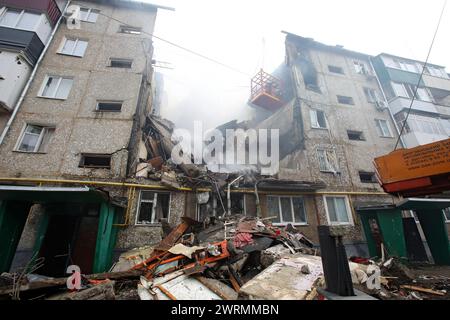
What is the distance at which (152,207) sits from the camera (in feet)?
29.5

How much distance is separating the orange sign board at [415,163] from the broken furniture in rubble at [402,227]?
3807mm

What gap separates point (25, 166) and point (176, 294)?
30.3 feet

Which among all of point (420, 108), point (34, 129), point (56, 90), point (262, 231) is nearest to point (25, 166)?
point (34, 129)

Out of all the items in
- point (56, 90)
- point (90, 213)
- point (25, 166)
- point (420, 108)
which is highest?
point (420, 108)

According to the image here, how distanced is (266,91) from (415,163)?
1302 centimetres

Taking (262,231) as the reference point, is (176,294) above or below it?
below

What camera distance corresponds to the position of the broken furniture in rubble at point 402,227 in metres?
7.01

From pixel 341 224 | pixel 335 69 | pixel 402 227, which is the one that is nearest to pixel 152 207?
pixel 402 227

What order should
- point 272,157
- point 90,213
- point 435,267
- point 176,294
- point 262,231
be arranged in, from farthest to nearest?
point 272,157
point 90,213
point 435,267
point 262,231
point 176,294

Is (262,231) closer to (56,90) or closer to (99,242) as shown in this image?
(99,242)

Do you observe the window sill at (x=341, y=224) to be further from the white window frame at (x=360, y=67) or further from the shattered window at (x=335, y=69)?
the white window frame at (x=360, y=67)

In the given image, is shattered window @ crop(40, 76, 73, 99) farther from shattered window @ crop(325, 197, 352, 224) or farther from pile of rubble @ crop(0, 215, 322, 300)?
shattered window @ crop(325, 197, 352, 224)
